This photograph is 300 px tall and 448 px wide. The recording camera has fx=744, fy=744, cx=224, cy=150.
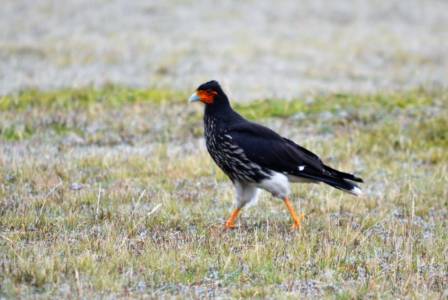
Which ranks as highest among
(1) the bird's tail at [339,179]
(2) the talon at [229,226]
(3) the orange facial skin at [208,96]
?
(3) the orange facial skin at [208,96]

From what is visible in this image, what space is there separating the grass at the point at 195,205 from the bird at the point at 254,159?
428 millimetres

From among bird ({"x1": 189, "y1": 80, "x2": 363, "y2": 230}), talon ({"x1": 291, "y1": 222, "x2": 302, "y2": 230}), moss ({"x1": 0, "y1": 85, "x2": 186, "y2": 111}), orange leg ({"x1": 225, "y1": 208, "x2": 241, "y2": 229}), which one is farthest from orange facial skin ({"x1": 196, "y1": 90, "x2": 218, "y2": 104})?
moss ({"x1": 0, "y1": 85, "x2": 186, "y2": 111})

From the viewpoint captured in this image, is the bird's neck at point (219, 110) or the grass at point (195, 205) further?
the bird's neck at point (219, 110)

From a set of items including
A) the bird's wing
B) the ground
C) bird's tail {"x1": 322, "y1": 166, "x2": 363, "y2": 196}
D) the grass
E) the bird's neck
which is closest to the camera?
the grass

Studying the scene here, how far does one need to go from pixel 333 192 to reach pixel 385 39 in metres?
18.3

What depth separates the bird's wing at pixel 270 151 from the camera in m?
8.56

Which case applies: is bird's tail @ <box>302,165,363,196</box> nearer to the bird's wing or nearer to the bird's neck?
the bird's wing

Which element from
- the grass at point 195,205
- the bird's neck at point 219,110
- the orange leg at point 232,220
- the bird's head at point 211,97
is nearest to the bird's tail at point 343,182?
the grass at point 195,205

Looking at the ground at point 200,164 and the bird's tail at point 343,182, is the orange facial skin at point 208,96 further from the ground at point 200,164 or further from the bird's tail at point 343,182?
the bird's tail at point 343,182

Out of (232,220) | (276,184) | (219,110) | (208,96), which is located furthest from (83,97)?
(276,184)

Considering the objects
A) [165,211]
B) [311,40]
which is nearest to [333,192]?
[165,211]

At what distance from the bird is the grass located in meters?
0.43

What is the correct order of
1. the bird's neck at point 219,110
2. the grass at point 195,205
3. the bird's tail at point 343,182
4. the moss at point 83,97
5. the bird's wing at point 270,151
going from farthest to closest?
1. the moss at point 83,97
2. the bird's neck at point 219,110
3. the bird's tail at point 343,182
4. the bird's wing at point 270,151
5. the grass at point 195,205

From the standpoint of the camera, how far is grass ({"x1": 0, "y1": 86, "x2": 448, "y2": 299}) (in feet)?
21.3
